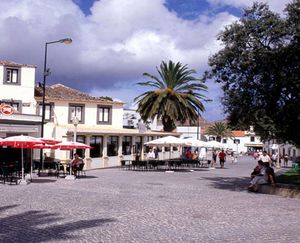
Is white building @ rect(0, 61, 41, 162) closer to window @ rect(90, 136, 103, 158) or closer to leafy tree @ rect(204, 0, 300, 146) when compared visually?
window @ rect(90, 136, 103, 158)

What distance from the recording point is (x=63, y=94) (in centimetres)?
4200

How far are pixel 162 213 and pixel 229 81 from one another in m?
8.27

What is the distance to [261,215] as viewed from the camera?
12625 mm

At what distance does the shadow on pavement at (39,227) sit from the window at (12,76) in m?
25.7

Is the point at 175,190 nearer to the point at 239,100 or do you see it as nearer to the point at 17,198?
the point at 239,100

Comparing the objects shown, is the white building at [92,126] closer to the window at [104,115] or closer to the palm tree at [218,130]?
the window at [104,115]

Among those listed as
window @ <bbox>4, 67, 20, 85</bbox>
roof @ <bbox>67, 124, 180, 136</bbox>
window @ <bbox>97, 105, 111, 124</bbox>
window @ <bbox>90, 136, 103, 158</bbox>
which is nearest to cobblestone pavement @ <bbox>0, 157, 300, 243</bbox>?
roof @ <bbox>67, 124, 180, 136</bbox>

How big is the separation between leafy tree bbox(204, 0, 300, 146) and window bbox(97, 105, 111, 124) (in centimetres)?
2464

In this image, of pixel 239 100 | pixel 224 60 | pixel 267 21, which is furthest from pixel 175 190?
pixel 267 21

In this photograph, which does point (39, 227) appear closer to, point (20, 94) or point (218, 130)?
point (20, 94)

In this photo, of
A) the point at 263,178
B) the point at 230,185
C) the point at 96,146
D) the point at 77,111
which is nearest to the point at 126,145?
the point at 96,146

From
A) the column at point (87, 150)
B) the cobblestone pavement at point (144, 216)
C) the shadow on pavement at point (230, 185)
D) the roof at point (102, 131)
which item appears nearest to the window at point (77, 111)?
the roof at point (102, 131)

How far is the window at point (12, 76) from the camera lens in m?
36.1

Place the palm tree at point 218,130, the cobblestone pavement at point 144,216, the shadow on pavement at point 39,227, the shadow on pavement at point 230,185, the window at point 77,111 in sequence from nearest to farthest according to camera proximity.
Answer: the shadow on pavement at point 39,227, the cobblestone pavement at point 144,216, the shadow on pavement at point 230,185, the window at point 77,111, the palm tree at point 218,130
